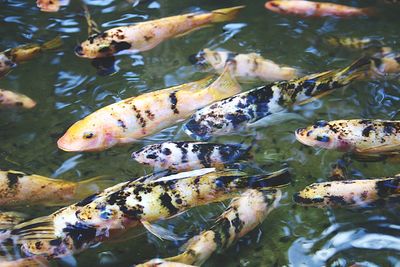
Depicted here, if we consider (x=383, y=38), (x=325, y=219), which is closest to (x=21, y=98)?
(x=325, y=219)

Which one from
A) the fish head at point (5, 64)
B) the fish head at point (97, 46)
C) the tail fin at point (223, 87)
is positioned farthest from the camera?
the fish head at point (5, 64)

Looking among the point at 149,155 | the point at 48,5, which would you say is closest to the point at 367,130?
the point at 149,155

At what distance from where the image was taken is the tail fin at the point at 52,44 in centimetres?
557

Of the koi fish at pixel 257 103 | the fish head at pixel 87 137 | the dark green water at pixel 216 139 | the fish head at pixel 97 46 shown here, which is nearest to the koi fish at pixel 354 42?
the dark green water at pixel 216 139

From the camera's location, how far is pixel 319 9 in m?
5.87

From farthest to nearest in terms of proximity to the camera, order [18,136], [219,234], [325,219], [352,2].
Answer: [352,2] < [18,136] < [325,219] < [219,234]

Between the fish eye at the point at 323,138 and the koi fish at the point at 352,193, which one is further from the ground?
the fish eye at the point at 323,138

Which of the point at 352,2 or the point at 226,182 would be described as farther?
the point at 352,2

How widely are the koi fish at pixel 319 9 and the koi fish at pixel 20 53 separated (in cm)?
286

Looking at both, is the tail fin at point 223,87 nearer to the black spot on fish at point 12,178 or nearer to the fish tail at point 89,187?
the fish tail at point 89,187

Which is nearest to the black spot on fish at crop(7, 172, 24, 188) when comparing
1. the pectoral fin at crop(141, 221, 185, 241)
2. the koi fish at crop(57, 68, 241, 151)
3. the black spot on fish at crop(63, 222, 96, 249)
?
the koi fish at crop(57, 68, 241, 151)

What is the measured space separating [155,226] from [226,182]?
62 centimetres

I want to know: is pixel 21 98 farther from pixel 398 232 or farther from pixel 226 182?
pixel 398 232

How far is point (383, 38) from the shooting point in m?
5.64
